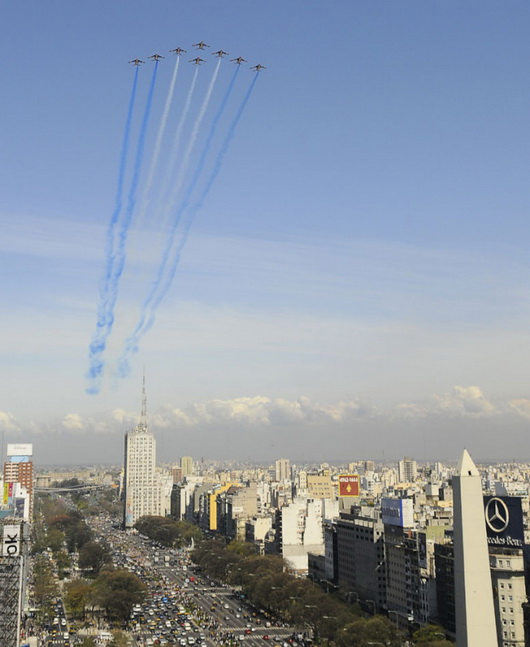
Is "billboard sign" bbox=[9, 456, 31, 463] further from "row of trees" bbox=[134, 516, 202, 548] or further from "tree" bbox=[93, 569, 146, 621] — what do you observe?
"tree" bbox=[93, 569, 146, 621]

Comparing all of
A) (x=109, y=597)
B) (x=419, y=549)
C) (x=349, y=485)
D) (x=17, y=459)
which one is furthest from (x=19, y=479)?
(x=419, y=549)

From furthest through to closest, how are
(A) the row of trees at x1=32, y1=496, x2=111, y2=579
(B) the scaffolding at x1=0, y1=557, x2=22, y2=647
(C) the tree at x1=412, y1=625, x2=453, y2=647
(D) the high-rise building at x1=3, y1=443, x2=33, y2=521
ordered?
(D) the high-rise building at x1=3, y1=443, x2=33, y2=521 < (A) the row of trees at x1=32, y1=496, x2=111, y2=579 < (C) the tree at x1=412, y1=625, x2=453, y2=647 < (B) the scaffolding at x1=0, y1=557, x2=22, y2=647

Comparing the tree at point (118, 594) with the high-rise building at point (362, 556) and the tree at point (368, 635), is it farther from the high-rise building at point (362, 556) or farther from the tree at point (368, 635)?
the tree at point (368, 635)

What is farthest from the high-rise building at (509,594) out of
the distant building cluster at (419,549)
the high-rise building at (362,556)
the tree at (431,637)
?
the high-rise building at (362,556)

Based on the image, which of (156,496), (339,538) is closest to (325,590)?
(339,538)

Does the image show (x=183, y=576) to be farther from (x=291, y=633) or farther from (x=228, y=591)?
(x=291, y=633)

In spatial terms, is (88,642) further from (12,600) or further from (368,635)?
(368,635)

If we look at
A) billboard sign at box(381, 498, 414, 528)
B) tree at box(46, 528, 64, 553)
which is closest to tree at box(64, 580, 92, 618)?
billboard sign at box(381, 498, 414, 528)
